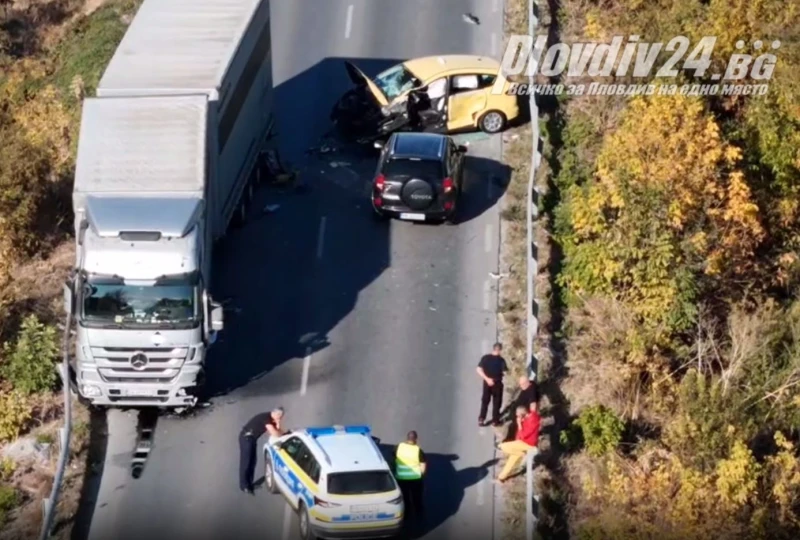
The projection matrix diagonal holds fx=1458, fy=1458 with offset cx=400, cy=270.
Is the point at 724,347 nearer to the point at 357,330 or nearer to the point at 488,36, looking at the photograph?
the point at 357,330

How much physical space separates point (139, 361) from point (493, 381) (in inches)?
209

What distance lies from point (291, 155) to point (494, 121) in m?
4.44

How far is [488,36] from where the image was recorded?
1427 inches

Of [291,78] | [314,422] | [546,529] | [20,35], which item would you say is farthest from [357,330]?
[20,35]

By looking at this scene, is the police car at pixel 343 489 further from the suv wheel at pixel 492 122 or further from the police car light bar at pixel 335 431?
the suv wheel at pixel 492 122

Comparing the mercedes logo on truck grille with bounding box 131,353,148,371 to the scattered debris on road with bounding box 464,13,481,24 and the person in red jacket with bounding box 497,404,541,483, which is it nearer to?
the person in red jacket with bounding box 497,404,541,483

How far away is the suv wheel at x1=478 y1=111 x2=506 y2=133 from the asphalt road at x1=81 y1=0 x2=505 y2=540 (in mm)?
261

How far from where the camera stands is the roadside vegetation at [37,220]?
A: 72.2ft

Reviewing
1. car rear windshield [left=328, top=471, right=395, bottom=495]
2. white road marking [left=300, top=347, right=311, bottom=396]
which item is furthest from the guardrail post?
white road marking [left=300, top=347, right=311, bottom=396]

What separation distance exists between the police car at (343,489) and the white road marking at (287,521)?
308 millimetres

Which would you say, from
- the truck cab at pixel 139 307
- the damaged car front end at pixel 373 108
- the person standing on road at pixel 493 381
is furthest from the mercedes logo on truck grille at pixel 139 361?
the damaged car front end at pixel 373 108

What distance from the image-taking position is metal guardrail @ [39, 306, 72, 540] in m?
19.8

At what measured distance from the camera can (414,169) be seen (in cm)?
2770

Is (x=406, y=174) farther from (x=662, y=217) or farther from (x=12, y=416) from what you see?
(x=12, y=416)
